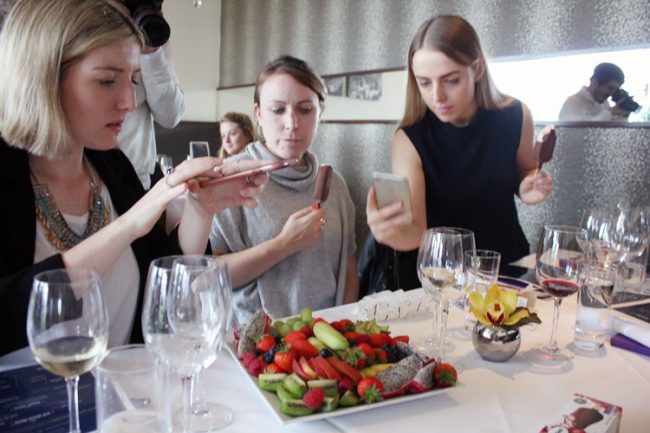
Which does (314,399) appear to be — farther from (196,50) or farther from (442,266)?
(196,50)

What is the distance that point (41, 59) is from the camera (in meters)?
1.05

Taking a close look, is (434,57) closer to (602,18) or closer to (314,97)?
(314,97)

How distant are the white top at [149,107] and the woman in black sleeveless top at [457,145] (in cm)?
102

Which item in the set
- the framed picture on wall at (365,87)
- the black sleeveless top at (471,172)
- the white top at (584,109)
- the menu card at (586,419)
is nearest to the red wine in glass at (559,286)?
the menu card at (586,419)

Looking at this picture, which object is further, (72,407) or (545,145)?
(545,145)

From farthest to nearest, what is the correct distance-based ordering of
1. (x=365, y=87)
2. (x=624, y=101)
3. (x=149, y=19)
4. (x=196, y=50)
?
(x=196, y=50) < (x=365, y=87) < (x=624, y=101) < (x=149, y=19)

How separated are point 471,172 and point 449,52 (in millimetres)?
454

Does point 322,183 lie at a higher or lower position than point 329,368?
higher

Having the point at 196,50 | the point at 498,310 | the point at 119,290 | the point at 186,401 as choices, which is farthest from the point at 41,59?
the point at 196,50

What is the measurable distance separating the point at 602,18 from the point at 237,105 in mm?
3406

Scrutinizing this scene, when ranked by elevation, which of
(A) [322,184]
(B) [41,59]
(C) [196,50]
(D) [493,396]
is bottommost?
(D) [493,396]

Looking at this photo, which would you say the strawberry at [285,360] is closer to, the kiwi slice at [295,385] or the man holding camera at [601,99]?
the kiwi slice at [295,385]

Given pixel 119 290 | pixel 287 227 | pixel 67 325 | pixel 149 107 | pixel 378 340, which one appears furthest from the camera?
pixel 149 107

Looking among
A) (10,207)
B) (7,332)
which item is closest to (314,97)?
(10,207)
